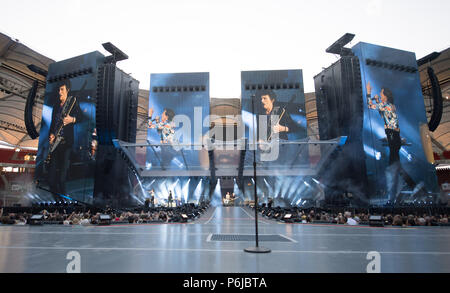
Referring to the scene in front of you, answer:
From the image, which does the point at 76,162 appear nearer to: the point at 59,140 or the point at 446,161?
the point at 59,140

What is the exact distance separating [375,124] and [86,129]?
3641cm

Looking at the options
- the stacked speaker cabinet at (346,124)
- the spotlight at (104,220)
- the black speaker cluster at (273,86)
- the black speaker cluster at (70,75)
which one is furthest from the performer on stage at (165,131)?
the spotlight at (104,220)

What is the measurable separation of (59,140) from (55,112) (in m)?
5.06

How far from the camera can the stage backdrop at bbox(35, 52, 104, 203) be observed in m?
31.8

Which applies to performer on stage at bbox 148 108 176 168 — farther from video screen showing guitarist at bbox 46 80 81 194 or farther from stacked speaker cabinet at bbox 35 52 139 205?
video screen showing guitarist at bbox 46 80 81 194

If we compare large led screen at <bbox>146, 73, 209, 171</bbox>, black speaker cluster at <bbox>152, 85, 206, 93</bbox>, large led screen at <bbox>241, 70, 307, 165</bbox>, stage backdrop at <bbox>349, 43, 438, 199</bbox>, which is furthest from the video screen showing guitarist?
stage backdrop at <bbox>349, 43, 438, 199</bbox>

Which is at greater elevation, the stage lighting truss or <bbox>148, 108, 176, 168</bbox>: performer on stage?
<bbox>148, 108, 176, 168</bbox>: performer on stage

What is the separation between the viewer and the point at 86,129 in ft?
109

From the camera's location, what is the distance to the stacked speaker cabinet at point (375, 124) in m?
29.7

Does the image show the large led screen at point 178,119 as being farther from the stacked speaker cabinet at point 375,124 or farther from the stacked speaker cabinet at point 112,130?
the stacked speaker cabinet at point 375,124

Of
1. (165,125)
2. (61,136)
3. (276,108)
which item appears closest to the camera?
(61,136)

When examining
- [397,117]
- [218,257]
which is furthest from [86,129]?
[397,117]

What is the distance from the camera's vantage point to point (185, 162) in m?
45.1

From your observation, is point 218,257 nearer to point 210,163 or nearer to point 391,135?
point 391,135
